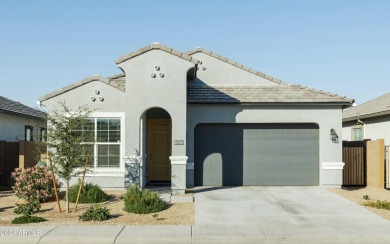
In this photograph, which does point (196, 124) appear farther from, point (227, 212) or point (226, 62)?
point (227, 212)

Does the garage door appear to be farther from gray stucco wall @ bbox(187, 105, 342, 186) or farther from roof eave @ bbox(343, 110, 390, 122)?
roof eave @ bbox(343, 110, 390, 122)

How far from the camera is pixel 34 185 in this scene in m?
12.1

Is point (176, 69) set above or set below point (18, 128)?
above

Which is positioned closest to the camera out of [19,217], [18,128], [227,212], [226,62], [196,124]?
[19,217]

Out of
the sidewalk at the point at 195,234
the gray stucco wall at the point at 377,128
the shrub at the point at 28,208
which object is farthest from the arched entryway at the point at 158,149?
the gray stucco wall at the point at 377,128

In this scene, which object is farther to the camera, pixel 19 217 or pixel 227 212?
pixel 227 212

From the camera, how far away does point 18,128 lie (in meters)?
21.2

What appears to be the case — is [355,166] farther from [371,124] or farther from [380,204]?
[371,124]

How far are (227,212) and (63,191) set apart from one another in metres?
6.69

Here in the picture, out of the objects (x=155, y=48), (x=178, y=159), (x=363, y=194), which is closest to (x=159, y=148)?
(x=178, y=159)

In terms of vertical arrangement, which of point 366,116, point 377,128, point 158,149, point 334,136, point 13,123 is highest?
point 366,116

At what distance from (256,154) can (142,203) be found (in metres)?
6.34

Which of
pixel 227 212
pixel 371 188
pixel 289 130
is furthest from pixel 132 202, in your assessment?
pixel 371 188

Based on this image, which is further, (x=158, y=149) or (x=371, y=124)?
(x=371, y=124)
